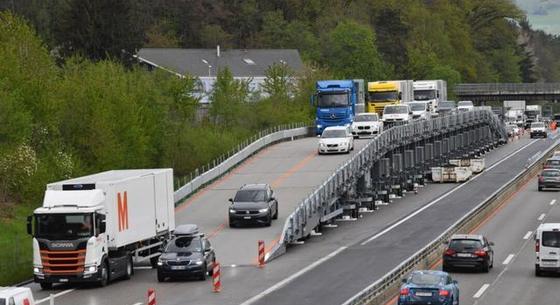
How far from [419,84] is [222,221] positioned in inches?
2274

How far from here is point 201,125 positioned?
93.2 m

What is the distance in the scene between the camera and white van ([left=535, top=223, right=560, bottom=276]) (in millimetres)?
42531

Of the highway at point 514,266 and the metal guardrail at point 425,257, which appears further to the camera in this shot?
the highway at point 514,266

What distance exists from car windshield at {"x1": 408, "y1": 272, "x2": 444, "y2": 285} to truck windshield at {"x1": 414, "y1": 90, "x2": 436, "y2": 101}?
77323 mm

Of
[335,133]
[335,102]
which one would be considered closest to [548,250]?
[335,133]

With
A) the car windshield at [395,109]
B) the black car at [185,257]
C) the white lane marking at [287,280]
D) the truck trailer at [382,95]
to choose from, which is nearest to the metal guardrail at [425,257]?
the white lane marking at [287,280]

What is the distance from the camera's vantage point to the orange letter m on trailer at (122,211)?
41.2 m

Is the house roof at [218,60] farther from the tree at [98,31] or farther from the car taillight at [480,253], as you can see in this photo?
the car taillight at [480,253]

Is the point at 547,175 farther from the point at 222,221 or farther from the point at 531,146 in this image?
the point at 531,146

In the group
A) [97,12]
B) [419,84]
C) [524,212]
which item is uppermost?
[97,12]

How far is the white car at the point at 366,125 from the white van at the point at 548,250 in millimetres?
42249

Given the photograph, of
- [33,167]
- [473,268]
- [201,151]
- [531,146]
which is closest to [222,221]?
[33,167]

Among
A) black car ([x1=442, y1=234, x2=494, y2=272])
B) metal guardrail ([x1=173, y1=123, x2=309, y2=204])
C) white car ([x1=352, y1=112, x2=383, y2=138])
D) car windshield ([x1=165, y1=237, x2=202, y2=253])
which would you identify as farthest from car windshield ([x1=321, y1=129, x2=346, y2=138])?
car windshield ([x1=165, y1=237, x2=202, y2=253])

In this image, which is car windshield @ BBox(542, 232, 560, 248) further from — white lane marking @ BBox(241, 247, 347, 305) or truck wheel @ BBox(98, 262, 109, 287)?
truck wheel @ BBox(98, 262, 109, 287)
